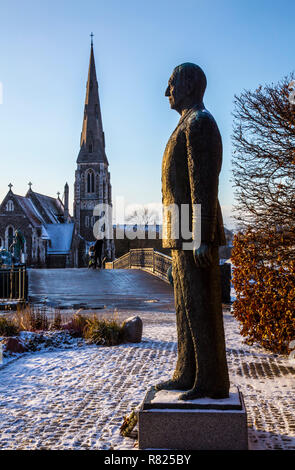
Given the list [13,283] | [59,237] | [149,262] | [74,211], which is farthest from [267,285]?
[74,211]

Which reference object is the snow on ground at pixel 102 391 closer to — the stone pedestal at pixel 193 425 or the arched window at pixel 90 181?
the stone pedestal at pixel 193 425

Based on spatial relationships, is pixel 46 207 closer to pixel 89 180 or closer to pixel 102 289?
pixel 89 180

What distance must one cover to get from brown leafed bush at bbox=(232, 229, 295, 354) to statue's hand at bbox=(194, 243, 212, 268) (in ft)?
12.6

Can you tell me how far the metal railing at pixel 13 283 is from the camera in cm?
1809

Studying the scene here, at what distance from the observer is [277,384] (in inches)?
260

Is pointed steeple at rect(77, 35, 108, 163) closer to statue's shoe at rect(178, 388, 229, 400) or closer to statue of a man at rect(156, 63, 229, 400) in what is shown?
statue of a man at rect(156, 63, 229, 400)

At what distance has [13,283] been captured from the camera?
18.6 metres

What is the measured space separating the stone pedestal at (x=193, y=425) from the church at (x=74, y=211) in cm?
5853

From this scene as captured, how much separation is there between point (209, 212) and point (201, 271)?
534 millimetres

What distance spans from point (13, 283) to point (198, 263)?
15435mm

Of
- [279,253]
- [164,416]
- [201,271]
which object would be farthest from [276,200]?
Answer: [164,416]

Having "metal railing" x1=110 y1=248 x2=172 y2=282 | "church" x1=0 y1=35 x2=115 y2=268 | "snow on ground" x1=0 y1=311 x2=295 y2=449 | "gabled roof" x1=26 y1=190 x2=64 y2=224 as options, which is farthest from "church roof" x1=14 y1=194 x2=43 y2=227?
"snow on ground" x1=0 y1=311 x2=295 y2=449

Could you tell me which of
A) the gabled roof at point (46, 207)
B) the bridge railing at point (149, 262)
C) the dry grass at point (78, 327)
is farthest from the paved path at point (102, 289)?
the gabled roof at point (46, 207)
